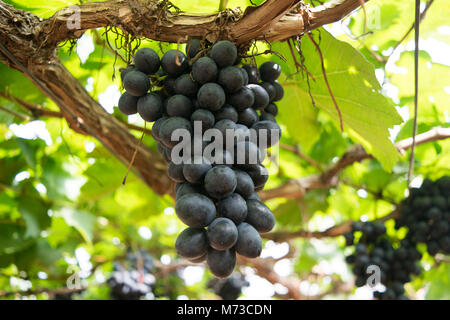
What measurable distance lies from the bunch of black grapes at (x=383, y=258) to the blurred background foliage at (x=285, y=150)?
315 millimetres

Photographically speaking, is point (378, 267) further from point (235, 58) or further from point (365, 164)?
point (235, 58)

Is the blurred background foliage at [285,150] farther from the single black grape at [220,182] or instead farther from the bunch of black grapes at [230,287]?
the single black grape at [220,182]

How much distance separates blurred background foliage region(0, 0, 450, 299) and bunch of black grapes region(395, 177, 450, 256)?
203mm

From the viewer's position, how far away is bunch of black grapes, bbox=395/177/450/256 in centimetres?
172

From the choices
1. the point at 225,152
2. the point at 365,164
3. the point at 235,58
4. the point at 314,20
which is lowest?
the point at 225,152

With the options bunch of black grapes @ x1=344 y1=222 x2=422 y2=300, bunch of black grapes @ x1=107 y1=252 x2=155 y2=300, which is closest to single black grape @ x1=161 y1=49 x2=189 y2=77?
bunch of black grapes @ x1=344 y1=222 x2=422 y2=300

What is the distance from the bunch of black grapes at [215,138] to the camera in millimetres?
705

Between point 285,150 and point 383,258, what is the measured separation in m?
0.84

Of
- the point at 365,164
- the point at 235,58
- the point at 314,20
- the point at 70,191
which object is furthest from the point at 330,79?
the point at 70,191

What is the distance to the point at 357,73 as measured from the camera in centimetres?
111

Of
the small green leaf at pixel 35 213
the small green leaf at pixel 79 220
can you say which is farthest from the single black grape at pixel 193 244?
the small green leaf at pixel 35 213

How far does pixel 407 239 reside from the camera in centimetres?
186

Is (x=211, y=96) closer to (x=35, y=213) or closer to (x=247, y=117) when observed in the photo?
(x=247, y=117)

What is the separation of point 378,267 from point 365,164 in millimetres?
787
